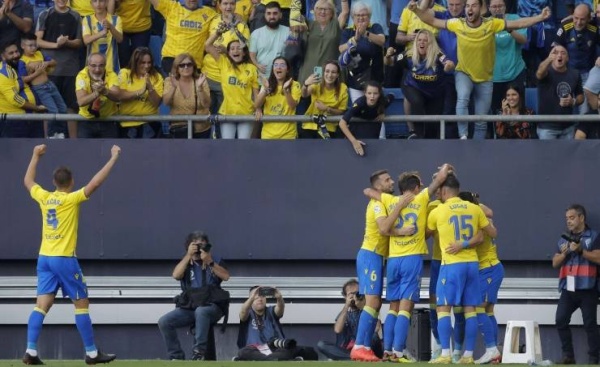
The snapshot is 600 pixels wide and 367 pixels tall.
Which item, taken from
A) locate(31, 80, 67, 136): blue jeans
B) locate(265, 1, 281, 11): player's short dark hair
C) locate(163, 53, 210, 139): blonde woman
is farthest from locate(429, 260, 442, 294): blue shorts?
locate(31, 80, 67, 136): blue jeans

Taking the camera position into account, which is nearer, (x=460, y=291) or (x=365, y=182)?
(x=460, y=291)

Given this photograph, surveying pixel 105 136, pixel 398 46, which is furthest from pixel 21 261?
pixel 398 46

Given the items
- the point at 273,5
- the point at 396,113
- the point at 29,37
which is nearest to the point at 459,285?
the point at 396,113

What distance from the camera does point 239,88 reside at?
1698 cm

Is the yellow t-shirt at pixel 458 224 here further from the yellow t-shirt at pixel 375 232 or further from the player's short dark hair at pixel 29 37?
the player's short dark hair at pixel 29 37

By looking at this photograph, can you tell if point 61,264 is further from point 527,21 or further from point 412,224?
point 527,21

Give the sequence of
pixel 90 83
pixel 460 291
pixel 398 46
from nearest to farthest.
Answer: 1. pixel 460 291
2. pixel 90 83
3. pixel 398 46

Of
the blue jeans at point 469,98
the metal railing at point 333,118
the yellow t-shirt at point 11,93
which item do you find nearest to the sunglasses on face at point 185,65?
the metal railing at point 333,118

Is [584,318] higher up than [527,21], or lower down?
lower down

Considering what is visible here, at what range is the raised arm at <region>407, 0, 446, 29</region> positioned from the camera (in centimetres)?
1688

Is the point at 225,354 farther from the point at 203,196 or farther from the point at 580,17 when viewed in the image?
the point at 580,17

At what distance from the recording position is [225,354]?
16922mm

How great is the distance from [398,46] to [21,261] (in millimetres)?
5435

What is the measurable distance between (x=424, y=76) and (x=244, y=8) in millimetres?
2926
